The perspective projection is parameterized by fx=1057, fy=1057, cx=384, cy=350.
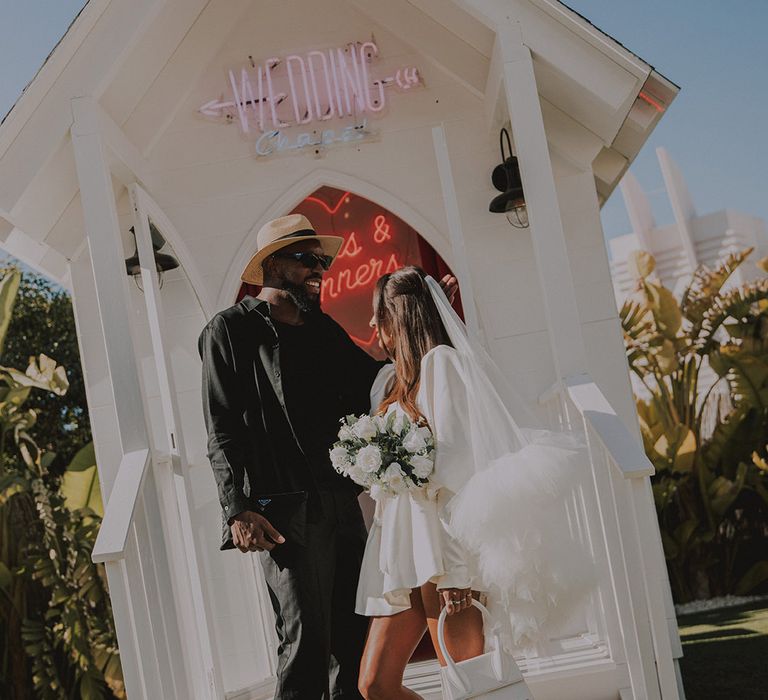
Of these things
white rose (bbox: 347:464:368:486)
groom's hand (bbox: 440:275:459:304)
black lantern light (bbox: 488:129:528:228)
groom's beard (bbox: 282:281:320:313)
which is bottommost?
white rose (bbox: 347:464:368:486)

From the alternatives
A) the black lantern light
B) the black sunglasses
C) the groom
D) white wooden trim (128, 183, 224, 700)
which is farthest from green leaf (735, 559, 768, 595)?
→ the black sunglasses

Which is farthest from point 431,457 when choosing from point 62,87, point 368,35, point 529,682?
point 368,35

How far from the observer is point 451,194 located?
4715 mm

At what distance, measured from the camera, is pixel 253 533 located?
3.94 m

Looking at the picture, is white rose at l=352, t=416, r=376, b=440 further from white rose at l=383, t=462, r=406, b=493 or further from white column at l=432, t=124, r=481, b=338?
white column at l=432, t=124, r=481, b=338

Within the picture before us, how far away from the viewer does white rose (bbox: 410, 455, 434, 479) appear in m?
3.69

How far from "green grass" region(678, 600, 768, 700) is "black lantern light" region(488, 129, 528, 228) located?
315 centimetres

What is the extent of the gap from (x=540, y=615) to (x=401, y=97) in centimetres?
374

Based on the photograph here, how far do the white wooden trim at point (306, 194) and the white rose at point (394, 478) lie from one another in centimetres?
290

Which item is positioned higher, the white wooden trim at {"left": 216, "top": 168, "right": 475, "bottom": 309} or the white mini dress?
the white wooden trim at {"left": 216, "top": 168, "right": 475, "bottom": 309}

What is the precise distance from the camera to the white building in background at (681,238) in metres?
21.2

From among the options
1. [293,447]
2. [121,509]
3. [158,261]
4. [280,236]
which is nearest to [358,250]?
[158,261]

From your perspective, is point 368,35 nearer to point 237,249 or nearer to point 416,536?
point 237,249

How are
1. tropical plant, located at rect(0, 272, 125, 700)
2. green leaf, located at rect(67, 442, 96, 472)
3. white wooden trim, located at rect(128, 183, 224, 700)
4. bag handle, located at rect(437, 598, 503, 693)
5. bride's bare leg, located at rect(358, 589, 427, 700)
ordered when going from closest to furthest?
bag handle, located at rect(437, 598, 503, 693), bride's bare leg, located at rect(358, 589, 427, 700), white wooden trim, located at rect(128, 183, 224, 700), tropical plant, located at rect(0, 272, 125, 700), green leaf, located at rect(67, 442, 96, 472)
